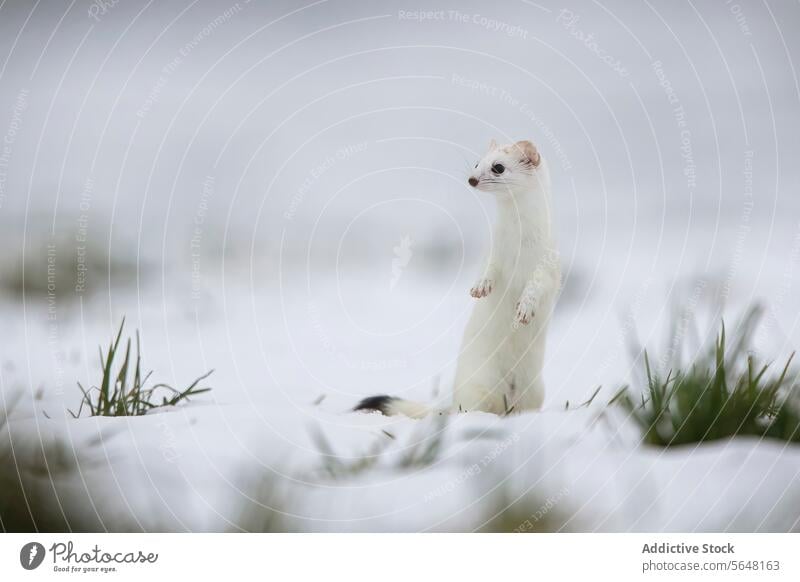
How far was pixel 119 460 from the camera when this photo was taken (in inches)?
80.7

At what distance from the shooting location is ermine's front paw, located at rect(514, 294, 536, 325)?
196 cm

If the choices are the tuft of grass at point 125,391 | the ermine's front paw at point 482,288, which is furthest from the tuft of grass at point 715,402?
the tuft of grass at point 125,391

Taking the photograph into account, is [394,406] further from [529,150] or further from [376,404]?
[529,150]

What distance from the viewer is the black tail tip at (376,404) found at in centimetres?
209

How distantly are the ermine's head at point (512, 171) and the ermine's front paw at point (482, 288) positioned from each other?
208 millimetres

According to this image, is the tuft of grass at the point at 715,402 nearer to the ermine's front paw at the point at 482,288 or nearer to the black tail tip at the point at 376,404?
the ermine's front paw at the point at 482,288

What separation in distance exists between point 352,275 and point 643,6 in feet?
3.18

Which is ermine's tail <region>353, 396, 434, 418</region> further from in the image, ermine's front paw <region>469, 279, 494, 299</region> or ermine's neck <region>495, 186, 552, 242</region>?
ermine's neck <region>495, 186, 552, 242</region>

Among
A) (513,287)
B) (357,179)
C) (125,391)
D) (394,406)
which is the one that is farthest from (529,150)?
(125,391)

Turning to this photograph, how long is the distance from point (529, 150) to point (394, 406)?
686 mm
